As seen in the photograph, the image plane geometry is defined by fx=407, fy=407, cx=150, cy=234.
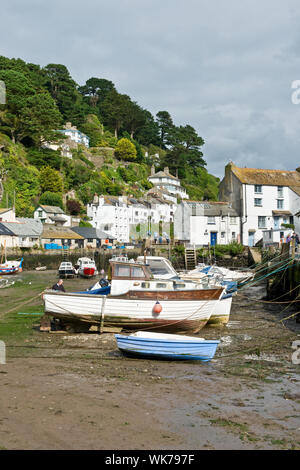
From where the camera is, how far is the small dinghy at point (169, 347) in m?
12.1

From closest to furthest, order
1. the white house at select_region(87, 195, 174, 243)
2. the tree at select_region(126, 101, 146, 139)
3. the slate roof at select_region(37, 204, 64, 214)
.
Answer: the slate roof at select_region(37, 204, 64, 214)
the white house at select_region(87, 195, 174, 243)
the tree at select_region(126, 101, 146, 139)

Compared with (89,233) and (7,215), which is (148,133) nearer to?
(89,233)

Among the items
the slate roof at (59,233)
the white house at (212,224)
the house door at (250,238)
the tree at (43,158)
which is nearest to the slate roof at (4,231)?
the slate roof at (59,233)

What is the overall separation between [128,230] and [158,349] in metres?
82.0

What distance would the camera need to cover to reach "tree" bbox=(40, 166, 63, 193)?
80.6 metres

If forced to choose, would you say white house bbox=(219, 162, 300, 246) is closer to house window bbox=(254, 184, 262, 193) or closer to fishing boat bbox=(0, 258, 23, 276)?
house window bbox=(254, 184, 262, 193)

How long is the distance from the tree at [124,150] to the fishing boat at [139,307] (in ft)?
345

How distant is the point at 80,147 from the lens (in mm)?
111500

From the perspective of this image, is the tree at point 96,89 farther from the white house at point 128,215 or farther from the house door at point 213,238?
the house door at point 213,238

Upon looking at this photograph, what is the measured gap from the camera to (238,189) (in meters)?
56.5

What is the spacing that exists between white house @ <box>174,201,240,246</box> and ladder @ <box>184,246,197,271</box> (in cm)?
525

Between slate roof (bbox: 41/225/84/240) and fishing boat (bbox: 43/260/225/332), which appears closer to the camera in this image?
fishing boat (bbox: 43/260/225/332)

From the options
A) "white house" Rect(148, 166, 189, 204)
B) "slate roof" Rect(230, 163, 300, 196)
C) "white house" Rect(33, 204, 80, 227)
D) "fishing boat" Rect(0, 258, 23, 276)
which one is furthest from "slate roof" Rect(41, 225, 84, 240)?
"white house" Rect(148, 166, 189, 204)
